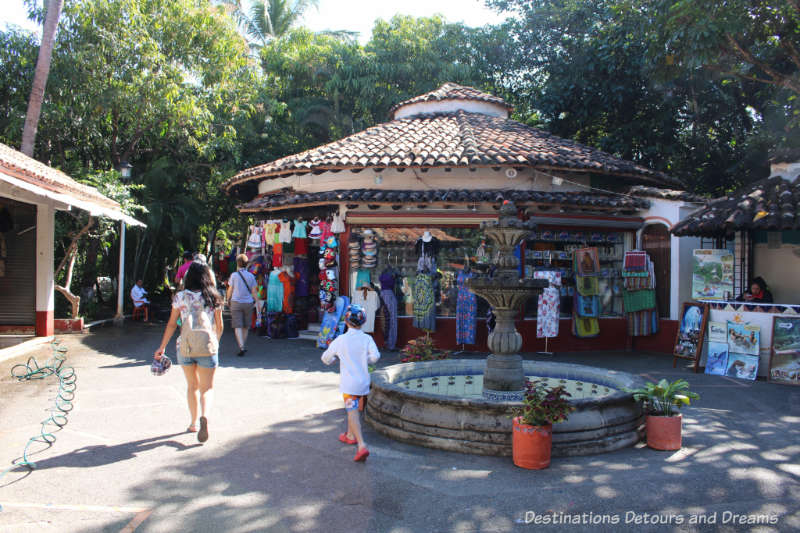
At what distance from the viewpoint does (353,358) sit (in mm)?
5383

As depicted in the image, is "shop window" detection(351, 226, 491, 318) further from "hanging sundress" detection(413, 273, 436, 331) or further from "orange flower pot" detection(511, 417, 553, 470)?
"orange flower pot" detection(511, 417, 553, 470)

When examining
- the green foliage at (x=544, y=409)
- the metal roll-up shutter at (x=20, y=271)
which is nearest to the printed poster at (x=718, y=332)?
the green foliage at (x=544, y=409)

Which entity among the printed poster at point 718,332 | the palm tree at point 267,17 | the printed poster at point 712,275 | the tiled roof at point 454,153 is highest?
the palm tree at point 267,17

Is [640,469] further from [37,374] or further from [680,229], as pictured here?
[37,374]

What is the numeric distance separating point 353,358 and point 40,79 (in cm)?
1225

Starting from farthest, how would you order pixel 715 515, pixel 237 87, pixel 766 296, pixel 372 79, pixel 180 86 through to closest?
pixel 372 79, pixel 237 87, pixel 180 86, pixel 766 296, pixel 715 515

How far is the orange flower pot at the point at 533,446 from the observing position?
16.6 feet

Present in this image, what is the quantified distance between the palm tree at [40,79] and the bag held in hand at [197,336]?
1045 cm

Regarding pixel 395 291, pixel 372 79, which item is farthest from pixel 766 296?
pixel 372 79

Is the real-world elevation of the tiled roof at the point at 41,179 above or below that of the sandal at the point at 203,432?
above

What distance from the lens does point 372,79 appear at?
20766 millimetres

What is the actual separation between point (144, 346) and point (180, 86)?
8.23 m

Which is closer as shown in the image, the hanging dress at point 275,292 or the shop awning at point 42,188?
the shop awning at point 42,188

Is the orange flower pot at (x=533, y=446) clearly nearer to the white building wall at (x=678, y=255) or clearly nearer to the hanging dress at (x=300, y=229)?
the white building wall at (x=678, y=255)
